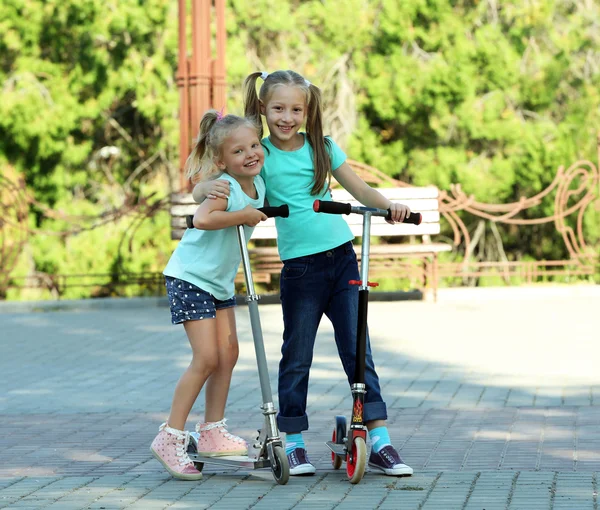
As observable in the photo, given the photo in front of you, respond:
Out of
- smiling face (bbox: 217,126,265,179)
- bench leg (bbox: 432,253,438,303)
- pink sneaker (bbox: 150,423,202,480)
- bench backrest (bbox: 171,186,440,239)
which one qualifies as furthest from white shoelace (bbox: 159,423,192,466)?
bench leg (bbox: 432,253,438,303)

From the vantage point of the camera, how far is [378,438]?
16.5 feet

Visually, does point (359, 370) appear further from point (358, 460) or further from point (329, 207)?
point (329, 207)

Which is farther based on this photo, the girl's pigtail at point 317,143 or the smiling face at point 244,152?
the girl's pigtail at point 317,143

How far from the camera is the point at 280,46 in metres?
23.9

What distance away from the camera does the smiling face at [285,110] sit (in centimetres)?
494

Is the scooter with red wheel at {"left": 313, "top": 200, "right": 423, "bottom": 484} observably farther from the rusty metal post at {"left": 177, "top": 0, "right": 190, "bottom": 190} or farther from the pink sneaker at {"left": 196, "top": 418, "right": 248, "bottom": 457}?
the rusty metal post at {"left": 177, "top": 0, "right": 190, "bottom": 190}

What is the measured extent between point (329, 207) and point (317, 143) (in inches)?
17.4

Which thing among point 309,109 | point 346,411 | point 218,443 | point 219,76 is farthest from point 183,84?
point 218,443

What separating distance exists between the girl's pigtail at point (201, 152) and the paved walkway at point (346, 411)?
1270 millimetres

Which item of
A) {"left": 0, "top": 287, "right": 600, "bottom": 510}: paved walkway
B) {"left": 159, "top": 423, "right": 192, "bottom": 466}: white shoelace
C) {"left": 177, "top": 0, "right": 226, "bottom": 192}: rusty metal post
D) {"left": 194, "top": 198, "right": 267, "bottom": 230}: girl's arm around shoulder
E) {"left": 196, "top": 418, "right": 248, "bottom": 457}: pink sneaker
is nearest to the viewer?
{"left": 0, "top": 287, "right": 600, "bottom": 510}: paved walkway

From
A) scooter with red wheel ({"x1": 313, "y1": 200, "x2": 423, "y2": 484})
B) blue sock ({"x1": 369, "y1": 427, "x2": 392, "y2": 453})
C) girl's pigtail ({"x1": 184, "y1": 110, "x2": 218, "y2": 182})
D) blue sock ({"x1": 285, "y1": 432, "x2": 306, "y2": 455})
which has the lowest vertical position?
blue sock ({"x1": 285, "y1": 432, "x2": 306, "y2": 455})

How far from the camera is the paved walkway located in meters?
4.64

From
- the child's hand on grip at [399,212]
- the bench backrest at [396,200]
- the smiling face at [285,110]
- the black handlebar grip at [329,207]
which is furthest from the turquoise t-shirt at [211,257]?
the bench backrest at [396,200]

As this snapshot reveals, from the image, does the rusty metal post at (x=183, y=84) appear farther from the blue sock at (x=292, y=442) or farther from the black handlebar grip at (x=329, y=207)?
the black handlebar grip at (x=329, y=207)
